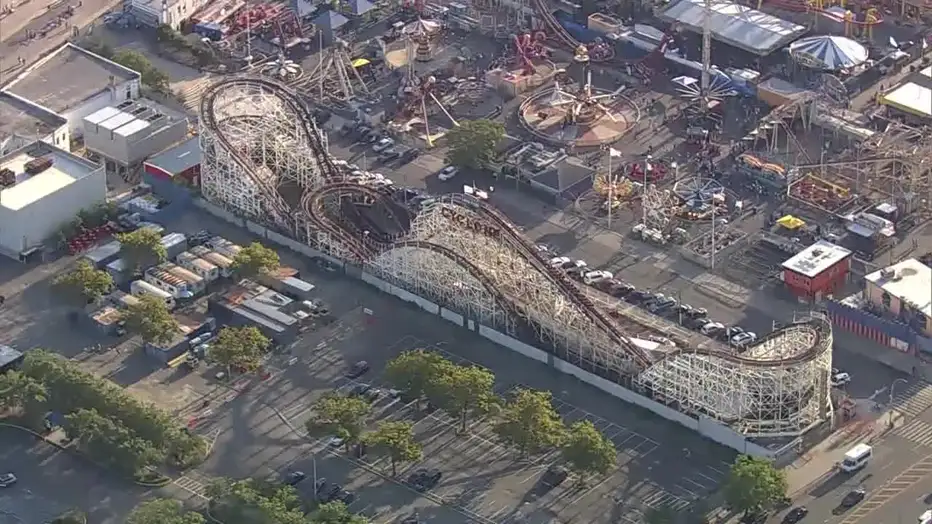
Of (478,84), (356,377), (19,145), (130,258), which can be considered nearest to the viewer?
(356,377)

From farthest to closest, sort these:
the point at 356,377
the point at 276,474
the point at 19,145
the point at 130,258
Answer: the point at 19,145 < the point at 130,258 < the point at 356,377 < the point at 276,474

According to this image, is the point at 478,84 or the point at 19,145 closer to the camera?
the point at 19,145

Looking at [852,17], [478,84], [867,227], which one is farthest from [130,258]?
[852,17]

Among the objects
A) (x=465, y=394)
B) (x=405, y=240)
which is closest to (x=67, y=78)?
(x=405, y=240)

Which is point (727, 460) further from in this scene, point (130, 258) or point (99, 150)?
point (99, 150)

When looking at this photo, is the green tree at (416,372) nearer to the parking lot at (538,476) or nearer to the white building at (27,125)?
Result: the parking lot at (538,476)

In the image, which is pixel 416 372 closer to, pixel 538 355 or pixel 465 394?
pixel 465 394

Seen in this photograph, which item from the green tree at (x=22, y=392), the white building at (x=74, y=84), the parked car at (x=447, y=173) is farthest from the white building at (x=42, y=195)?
the parked car at (x=447, y=173)
